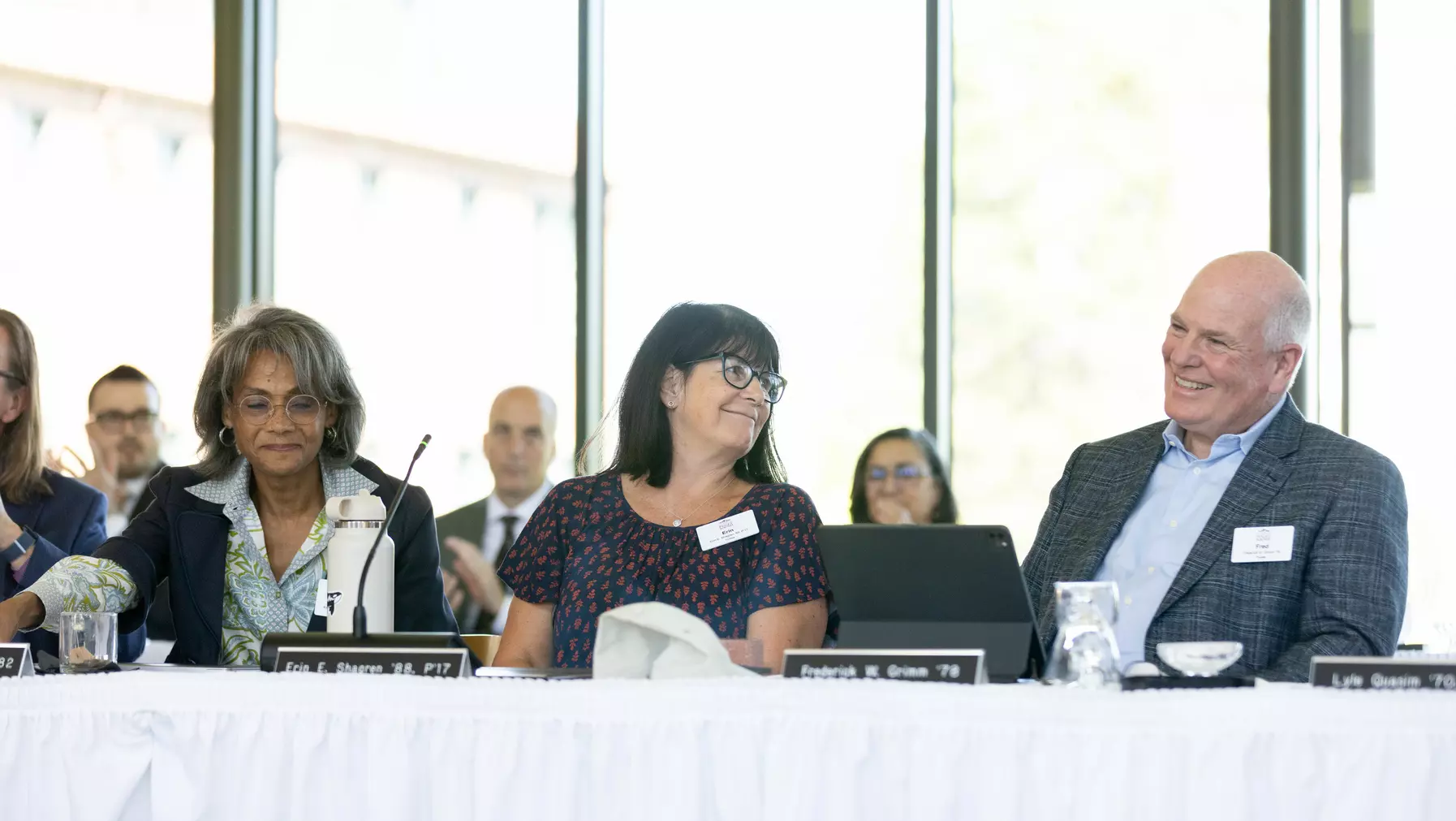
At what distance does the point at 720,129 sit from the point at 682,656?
370 cm

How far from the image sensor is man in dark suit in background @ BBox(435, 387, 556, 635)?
4.73 m

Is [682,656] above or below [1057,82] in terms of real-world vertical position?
below

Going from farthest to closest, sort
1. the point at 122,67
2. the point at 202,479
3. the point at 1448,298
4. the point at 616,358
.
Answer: the point at 122,67 → the point at 616,358 → the point at 1448,298 → the point at 202,479

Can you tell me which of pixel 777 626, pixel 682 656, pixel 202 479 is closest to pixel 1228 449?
pixel 777 626

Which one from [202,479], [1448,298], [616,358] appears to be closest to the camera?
[202,479]

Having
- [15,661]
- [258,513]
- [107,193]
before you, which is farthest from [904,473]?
[107,193]

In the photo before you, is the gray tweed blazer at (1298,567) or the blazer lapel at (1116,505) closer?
the gray tweed blazer at (1298,567)

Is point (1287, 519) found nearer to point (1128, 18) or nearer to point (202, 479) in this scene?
point (202, 479)

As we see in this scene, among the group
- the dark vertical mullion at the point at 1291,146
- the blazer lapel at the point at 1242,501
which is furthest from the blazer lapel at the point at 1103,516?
the dark vertical mullion at the point at 1291,146

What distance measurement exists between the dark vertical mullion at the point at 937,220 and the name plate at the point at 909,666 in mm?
3260

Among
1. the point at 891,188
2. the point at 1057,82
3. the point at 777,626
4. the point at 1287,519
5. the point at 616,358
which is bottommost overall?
the point at 777,626

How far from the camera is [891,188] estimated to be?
5137 mm

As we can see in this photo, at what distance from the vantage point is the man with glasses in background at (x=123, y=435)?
4633 millimetres

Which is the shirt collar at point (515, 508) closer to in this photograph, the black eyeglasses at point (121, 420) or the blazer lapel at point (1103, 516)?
the black eyeglasses at point (121, 420)
